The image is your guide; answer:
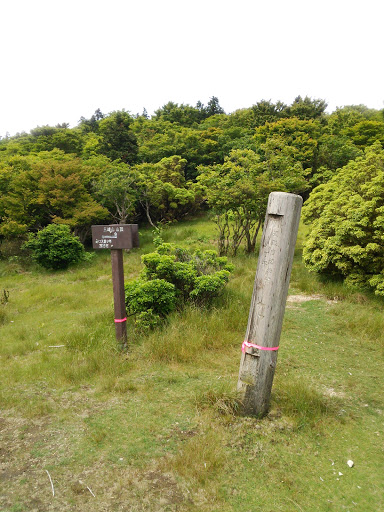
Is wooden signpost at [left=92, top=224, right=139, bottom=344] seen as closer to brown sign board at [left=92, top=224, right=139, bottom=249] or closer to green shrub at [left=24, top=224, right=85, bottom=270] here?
brown sign board at [left=92, top=224, right=139, bottom=249]

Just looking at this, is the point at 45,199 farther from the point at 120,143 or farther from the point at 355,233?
the point at 355,233

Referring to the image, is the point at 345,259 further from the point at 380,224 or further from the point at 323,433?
the point at 323,433

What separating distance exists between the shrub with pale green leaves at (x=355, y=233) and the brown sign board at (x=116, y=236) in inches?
184

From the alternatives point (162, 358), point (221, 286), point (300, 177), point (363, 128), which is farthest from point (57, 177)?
point (363, 128)

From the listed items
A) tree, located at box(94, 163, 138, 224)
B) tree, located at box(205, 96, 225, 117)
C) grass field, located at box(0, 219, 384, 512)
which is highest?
tree, located at box(205, 96, 225, 117)

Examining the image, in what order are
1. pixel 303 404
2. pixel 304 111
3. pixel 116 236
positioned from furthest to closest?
pixel 304 111 < pixel 116 236 < pixel 303 404

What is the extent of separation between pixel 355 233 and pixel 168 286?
412 cm

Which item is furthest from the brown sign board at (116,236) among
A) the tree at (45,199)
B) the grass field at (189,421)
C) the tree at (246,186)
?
the tree at (45,199)

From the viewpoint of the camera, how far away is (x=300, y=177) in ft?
41.0

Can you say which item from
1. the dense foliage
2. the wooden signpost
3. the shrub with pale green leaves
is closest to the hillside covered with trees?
the shrub with pale green leaves

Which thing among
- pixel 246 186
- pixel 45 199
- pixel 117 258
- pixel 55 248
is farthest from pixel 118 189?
pixel 117 258

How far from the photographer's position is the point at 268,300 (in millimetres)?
3232

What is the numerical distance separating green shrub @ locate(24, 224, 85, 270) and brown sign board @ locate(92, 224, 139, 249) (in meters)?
10.5

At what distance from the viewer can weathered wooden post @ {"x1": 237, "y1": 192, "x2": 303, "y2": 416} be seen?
3.16 m
